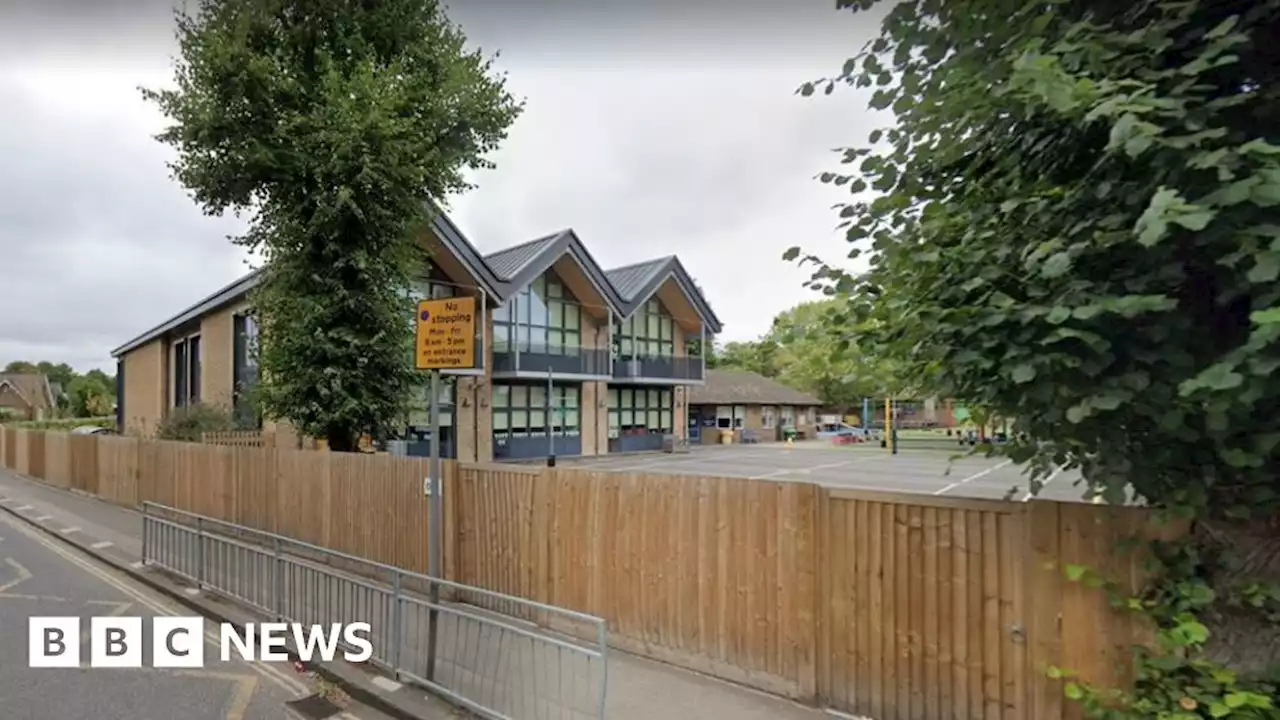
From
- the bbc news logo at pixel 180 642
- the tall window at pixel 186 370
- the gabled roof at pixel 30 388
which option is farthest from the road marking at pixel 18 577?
the gabled roof at pixel 30 388

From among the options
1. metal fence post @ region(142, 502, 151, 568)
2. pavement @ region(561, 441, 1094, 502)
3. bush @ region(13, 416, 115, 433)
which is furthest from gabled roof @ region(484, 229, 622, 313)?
bush @ region(13, 416, 115, 433)

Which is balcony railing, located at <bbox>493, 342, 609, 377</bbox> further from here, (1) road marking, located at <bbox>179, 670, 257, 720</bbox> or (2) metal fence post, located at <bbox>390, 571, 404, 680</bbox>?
(2) metal fence post, located at <bbox>390, 571, 404, 680</bbox>

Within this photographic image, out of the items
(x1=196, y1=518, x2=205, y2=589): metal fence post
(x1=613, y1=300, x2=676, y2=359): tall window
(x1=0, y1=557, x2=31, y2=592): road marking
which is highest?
(x1=613, y1=300, x2=676, y2=359): tall window

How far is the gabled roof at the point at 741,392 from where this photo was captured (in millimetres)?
42750

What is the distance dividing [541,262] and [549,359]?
398 cm

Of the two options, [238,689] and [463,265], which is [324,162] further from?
[463,265]

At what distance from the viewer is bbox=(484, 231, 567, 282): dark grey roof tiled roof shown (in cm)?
2453

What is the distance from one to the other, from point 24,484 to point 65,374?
121m

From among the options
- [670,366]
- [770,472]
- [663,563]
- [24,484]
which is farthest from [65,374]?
[663,563]

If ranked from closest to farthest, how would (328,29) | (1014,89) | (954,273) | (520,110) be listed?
(1014,89) < (954,273) < (328,29) < (520,110)

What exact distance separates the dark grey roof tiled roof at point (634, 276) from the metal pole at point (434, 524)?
2341 centimetres

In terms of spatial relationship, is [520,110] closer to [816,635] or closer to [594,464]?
[816,635]

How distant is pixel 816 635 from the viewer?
4770 mm

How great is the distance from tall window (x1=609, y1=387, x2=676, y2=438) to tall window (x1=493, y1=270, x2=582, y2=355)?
185 inches
